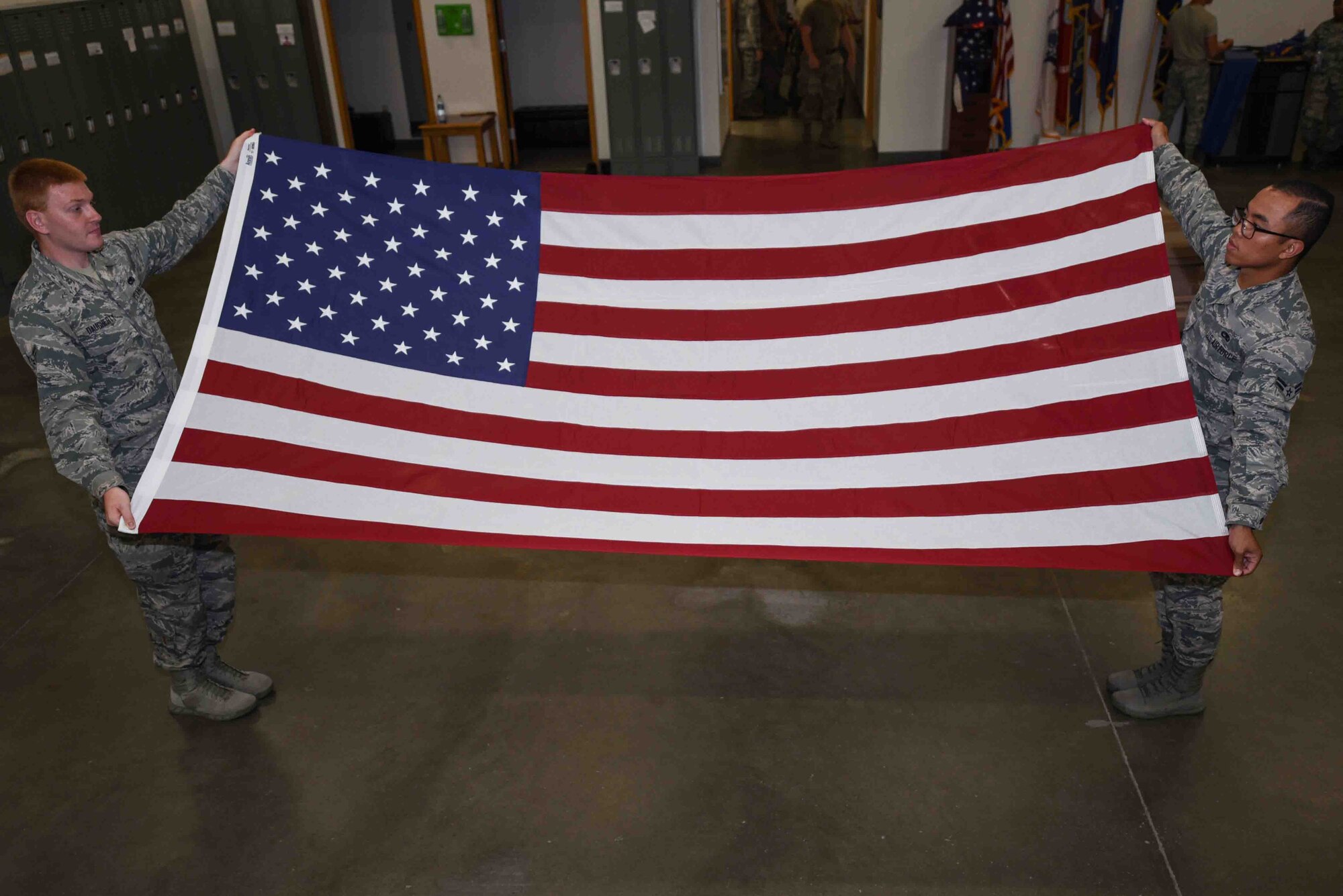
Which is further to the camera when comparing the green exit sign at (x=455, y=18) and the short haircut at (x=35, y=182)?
the green exit sign at (x=455, y=18)

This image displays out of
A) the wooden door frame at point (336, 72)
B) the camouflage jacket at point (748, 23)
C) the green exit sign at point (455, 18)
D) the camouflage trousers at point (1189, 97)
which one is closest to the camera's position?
the camouflage trousers at point (1189, 97)

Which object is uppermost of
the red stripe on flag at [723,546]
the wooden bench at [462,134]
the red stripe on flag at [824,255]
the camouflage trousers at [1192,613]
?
the red stripe on flag at [824,255]

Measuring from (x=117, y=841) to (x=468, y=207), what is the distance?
7.24ft

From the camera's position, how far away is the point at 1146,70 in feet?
32.5

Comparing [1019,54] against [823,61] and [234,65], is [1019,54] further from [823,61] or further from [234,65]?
[234,65]

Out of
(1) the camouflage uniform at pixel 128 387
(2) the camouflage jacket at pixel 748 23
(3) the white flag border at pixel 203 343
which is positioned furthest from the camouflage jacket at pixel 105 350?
(2) the camouflage jacket at pixel 748 23

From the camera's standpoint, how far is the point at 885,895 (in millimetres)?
2695

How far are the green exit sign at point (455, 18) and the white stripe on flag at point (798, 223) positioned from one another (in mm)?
8168

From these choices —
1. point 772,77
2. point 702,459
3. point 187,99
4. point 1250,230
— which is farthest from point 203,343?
point 772,77

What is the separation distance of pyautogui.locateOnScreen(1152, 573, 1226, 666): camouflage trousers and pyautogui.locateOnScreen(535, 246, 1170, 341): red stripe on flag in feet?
3.06

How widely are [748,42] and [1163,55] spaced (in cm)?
532

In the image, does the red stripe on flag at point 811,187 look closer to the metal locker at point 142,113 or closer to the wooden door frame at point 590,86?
the wooden door frame at point 590,86

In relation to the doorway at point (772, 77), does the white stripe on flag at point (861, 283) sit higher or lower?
higher

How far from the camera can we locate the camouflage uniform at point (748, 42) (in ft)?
42.9
